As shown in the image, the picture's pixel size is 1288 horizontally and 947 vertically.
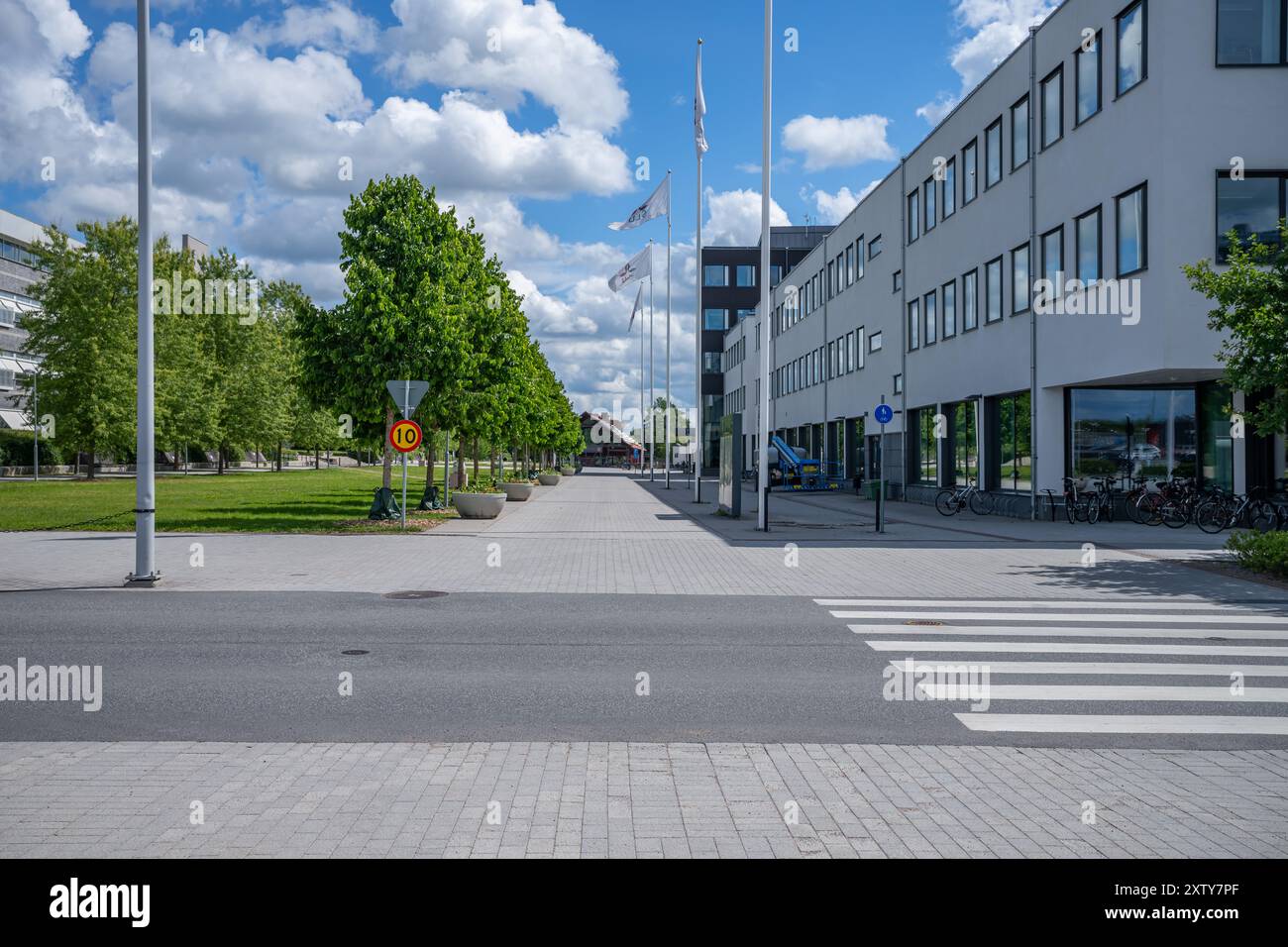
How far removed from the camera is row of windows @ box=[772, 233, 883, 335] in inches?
1781

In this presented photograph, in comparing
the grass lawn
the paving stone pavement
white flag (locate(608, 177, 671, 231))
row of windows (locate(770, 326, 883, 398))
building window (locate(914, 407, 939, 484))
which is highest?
white flag (locate(608, 177, 671, 231))

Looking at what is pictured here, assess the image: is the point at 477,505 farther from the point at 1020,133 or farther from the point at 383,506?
the point at 1020,133

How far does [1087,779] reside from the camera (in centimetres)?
545

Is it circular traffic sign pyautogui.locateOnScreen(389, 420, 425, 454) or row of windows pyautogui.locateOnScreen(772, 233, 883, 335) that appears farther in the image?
row of windows pyautogui.locateOnScreen(772, 233, 883, 335)

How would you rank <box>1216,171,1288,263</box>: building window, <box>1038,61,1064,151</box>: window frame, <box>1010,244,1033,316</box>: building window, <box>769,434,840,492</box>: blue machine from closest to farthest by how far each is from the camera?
<box>1216,171,1288,263</box>: building window, <box>1038,61,1064,151</box>: window frame, <box>1010,244,1033,316</box>: building window, <box>769,434,840,492</box>: blue machine

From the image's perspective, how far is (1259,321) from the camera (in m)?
14.6

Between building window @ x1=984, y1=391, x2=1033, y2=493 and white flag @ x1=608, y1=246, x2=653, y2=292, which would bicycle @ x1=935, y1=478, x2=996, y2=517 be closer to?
building window @ x1=984, y1=391, x2=1033, y2=493

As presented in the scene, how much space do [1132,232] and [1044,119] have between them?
568 cm

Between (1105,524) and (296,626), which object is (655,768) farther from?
(1105,524)

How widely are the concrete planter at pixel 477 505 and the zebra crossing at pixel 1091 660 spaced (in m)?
15.6

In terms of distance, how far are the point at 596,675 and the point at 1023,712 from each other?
3108mm

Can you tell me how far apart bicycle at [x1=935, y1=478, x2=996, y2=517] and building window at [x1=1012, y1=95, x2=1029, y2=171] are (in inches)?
359

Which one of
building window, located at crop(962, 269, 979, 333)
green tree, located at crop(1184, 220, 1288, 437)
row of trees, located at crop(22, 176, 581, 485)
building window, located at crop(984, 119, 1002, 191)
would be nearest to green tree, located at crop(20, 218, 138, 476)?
row of trees, located at crop(22, 176, 581, 485)
